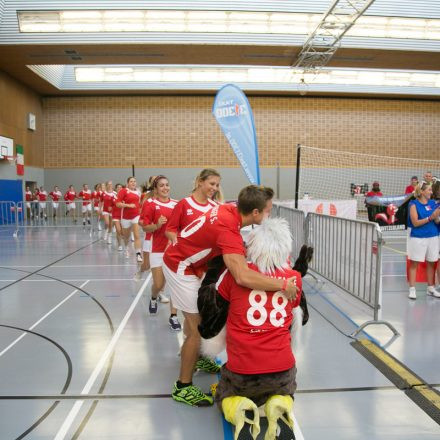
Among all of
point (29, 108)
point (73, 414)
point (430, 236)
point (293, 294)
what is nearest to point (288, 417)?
point (293, 294)

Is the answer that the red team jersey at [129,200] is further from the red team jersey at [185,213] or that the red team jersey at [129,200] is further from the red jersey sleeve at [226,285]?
the red jersey sleeve at [226,285]

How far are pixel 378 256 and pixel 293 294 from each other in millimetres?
2825

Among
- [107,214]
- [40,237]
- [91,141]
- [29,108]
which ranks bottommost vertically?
[40,237]

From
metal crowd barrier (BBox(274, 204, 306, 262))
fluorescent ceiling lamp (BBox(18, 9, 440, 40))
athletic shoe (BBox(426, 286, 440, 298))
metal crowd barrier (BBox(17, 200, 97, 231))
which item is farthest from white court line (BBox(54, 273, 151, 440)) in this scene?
metal crowd barrier (BBox(17, 200, 97, 231))

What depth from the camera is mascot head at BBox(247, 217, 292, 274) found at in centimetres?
276

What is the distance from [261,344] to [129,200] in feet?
27.4

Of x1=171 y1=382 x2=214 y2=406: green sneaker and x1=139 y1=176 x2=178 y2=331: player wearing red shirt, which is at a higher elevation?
x1=139 y1=176 x2=178 y2=331: player wearing red shirt

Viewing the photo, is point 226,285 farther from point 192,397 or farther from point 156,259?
point 156,259

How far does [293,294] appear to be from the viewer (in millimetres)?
2729

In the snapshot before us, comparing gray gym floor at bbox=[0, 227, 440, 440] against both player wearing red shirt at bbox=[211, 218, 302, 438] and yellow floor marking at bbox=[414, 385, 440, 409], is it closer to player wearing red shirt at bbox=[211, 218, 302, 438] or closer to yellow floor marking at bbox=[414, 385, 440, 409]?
yellow floor marking at bbox=[414, 385, 440, 409]

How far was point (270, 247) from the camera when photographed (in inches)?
108

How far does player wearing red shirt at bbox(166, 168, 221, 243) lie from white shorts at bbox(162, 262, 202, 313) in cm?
48

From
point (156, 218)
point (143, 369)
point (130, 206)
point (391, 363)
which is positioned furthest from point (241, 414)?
point (130, 206)

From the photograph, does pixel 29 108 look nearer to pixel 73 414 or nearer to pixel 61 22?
pixel 61 22
